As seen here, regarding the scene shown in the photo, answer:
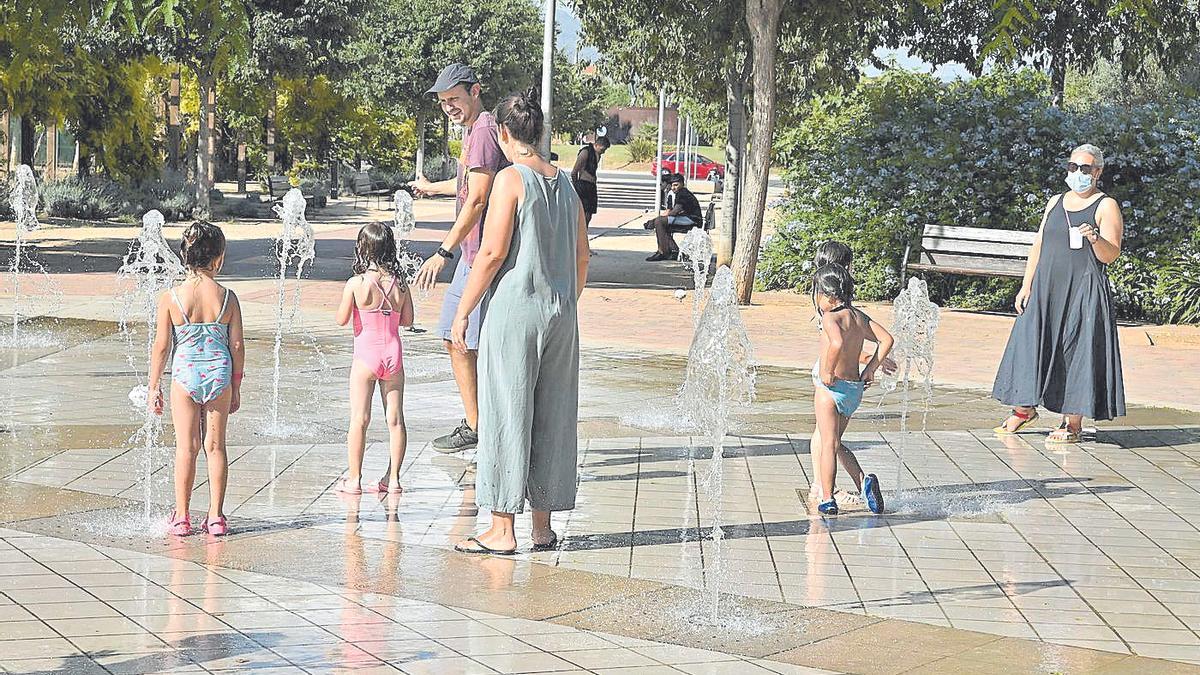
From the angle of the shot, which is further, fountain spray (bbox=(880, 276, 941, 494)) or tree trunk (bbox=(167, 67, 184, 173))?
tree trunk (bbox=(167, 67, 184, 173))

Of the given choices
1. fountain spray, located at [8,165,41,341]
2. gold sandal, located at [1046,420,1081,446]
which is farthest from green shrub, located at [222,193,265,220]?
gold sandal, located at [1046,420,1081,446]

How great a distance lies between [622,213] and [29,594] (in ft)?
114

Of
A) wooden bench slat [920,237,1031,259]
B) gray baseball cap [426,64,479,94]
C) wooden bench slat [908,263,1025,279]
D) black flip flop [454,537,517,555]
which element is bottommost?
black flip flop [454,537,517,555]

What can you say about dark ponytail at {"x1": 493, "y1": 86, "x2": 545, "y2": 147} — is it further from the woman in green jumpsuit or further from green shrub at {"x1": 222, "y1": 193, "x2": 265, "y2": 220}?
green shrub at {"x1": 222, "y1": 193, "x2": 265, "y2": 220}

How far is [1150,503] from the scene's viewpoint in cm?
740

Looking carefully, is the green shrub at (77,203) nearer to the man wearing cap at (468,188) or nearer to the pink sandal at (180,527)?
the man wearing cap at (468,188)

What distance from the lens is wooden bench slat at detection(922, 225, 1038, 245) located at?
646 inches

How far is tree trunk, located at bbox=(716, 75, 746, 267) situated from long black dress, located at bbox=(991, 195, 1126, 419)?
426 inches

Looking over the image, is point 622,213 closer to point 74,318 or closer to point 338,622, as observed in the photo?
point 74,318

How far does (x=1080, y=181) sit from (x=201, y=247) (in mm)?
5298

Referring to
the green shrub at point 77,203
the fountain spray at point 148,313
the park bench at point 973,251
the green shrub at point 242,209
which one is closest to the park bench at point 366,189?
the green shrub at point 242,209

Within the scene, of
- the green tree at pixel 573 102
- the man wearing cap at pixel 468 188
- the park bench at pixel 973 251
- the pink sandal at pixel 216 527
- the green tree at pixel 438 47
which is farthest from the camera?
the green tree at pixel 573 102

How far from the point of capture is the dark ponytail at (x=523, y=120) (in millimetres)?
5938

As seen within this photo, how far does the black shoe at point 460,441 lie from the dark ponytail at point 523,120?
88.3 inches
